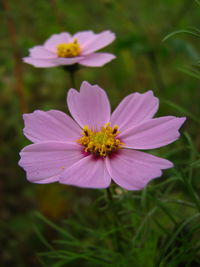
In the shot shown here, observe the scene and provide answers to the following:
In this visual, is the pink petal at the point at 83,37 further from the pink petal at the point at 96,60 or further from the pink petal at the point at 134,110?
the pink petal at the point at 134,110

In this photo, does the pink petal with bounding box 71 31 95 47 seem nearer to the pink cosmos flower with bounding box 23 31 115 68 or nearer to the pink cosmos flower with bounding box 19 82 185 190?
the pink cosmos flower with bounding box 23 31 115 68

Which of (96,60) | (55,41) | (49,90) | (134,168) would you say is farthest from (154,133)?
(49,90)

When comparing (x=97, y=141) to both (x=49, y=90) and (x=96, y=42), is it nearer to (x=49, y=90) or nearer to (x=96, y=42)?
(x=96, y=42)

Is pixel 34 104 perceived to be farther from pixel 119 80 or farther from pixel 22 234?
pixel 22 234

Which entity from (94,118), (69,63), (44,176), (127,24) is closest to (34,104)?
(127,24)

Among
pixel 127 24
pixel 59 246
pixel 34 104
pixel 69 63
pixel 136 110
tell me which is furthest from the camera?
pixel 34 104

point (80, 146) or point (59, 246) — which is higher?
point (80, 146)

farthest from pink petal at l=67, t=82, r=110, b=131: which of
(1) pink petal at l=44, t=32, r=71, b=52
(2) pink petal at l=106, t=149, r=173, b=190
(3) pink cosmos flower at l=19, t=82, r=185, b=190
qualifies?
(1) pink petal at l=44, t=32, r=71, b=52
